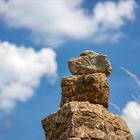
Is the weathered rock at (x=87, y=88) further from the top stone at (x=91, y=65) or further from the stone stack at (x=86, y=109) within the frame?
the top stone at (x=91, y=65)

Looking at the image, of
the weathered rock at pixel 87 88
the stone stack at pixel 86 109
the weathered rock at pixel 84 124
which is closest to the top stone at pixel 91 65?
the stone stack at pixel 86 109

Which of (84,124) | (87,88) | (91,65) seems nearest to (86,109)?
(84,124)

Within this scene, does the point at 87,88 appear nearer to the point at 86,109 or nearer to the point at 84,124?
the point at 86,109

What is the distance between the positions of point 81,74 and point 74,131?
5.59m

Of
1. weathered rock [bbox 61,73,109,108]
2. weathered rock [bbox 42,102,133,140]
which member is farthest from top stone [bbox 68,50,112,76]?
weathered rock [bbox 42,102,133,140]

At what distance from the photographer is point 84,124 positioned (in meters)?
22.4

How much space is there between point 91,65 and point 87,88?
171cm

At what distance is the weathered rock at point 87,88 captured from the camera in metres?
25.4

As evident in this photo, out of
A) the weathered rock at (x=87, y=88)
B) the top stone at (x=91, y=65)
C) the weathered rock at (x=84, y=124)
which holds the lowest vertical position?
the weathered rock at (x=84, y=124)

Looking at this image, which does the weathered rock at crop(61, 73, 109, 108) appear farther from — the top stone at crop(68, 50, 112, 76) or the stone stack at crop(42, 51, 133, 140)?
the top stone at crop(68, 50, 112, 76)

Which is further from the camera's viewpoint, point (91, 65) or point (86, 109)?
point (91, 65)

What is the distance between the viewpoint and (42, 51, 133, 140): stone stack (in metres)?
22.3

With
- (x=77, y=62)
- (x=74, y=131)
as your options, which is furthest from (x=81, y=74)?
(x=74, y=131)

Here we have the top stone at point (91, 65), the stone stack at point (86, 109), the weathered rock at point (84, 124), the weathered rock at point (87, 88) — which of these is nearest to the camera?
the weathered rock at point (84, 124)
